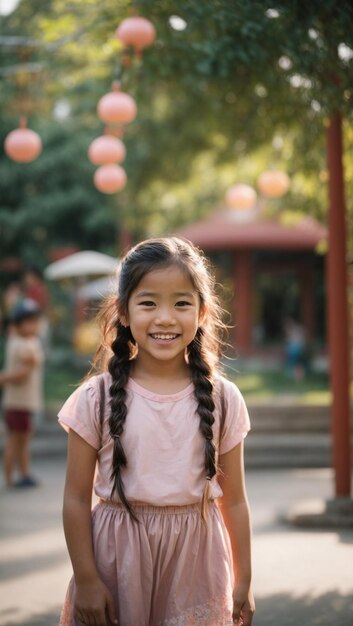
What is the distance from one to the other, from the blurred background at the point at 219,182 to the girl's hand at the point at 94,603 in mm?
858

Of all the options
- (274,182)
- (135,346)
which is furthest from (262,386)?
(135,346)

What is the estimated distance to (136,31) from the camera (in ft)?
15.3

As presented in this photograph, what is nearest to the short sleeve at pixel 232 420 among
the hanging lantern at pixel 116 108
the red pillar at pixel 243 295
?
the hanging lantern at pixel 116 108

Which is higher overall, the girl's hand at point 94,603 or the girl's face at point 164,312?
the girl's face at point 164,312

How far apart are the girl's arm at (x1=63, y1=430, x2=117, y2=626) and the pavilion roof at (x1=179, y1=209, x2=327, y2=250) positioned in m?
16.3

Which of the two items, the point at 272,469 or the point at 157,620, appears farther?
the point at 272,469

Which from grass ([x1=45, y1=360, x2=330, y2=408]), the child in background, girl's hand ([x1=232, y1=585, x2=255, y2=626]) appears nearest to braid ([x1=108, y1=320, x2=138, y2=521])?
girl's hand ([x1=232, y1=585, x2=255, y2=626])

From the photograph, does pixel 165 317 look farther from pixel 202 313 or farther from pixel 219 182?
pixel 219 182

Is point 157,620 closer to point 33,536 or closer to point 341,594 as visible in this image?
point 341,594

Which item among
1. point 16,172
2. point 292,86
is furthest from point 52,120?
point 292,86

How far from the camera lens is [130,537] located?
7.05 feet

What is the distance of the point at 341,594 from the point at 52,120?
1924 cm

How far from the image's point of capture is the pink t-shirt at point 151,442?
2.15 m

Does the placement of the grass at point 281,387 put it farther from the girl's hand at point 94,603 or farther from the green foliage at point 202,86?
the girl's hand at point 94,603
